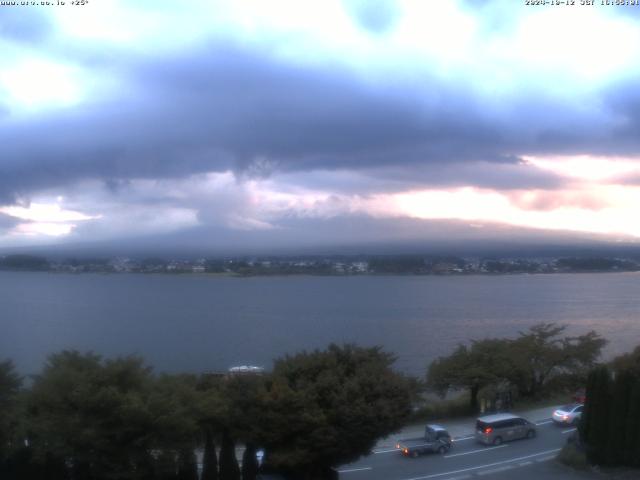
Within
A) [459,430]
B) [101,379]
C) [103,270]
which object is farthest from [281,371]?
[103,270]

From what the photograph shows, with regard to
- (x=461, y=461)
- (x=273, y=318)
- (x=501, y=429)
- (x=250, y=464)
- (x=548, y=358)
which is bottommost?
(x=273, y=318)

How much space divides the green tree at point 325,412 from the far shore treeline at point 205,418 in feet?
0.07

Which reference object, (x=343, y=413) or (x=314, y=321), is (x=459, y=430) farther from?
(x=314, y=321)

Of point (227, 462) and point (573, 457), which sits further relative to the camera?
point (573, 457)

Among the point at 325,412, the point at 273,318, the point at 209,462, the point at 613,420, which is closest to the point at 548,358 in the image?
the point at 613,420

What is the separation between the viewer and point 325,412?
13805mm

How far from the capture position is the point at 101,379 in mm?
13164

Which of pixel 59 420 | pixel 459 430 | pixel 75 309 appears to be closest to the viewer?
pixel 59 420

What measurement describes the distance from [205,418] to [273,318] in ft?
180

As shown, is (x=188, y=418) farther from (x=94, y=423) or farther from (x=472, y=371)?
(x=472, y=371)

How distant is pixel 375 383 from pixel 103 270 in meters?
117

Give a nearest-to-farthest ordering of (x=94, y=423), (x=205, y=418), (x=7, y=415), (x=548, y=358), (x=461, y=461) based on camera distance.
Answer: (x=94, y=423) → (x=205, y=418) → (x=7, y=415) → (x=461, y=461) → (x=548, y=358)

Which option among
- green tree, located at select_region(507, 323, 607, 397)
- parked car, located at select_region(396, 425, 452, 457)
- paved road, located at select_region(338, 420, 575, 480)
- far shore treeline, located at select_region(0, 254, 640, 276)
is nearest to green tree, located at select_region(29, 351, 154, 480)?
paved road, located at select_region(338, 420, 575, 480)

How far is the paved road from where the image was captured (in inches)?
653
